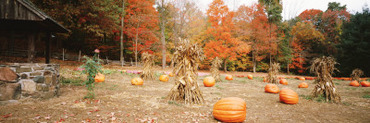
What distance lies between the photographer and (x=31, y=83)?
163 inches

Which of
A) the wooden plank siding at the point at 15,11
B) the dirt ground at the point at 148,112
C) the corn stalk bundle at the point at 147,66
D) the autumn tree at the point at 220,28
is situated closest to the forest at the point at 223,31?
the autumn tree at the point at 220,28

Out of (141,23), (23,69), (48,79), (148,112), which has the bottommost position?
(148,112)

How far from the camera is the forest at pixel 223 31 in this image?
572 inches

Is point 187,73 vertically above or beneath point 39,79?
above

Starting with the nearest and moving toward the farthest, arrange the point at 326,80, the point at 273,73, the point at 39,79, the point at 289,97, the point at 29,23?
the point at 39,79 → the point at 289,97 → the point at 326,80 → the point at 29,23 → the point at 273,73

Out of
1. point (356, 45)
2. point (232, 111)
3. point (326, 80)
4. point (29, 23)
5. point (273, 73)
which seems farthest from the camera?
point (356, 45)

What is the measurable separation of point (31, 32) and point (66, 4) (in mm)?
7301

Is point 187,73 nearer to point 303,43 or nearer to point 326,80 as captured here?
point 326,80

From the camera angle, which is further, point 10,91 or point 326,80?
point 326,80

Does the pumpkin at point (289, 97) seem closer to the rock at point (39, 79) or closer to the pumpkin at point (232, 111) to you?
the pumpkin at point (232, 111)

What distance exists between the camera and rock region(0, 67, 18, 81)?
3.73 m

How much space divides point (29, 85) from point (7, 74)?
0.48 meters

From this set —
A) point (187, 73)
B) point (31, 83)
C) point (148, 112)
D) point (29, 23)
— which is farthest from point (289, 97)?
point (29, 23)

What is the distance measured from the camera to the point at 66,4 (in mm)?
11617
